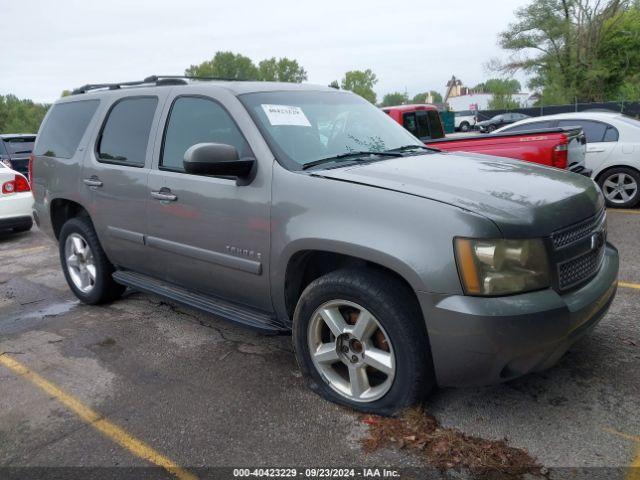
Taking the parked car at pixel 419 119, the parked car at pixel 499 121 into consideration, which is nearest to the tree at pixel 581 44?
the parked car at pixel 499 121

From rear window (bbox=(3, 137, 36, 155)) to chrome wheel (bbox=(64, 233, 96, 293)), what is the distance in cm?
928

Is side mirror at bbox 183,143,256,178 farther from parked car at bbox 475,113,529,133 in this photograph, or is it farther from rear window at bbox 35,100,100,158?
parked car at bbox 475,113,529,133

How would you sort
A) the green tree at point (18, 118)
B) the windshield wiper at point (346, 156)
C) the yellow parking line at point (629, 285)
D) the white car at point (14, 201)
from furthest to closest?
the green tree at point (18, 118) → the white car at point (14, 201) → the yellow parking line at point (629, 285) → the windshield wiper at point (346, 156)

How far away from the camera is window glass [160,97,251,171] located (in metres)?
3.43

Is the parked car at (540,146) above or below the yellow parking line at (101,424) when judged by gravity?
above

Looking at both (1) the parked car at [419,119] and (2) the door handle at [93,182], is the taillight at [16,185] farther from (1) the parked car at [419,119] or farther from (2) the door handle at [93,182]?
(1) the parked car at [419,119]

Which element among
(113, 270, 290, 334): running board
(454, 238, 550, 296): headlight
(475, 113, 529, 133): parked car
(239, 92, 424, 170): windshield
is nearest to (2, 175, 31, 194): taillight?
(113, 270, 290, 334): running board

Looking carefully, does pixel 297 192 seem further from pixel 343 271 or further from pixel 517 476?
pixel 517 476

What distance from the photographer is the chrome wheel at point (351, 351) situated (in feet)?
9.06

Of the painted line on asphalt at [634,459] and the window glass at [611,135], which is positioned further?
the window glass at [611,135]

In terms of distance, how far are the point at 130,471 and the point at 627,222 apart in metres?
6.79

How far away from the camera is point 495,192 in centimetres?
269

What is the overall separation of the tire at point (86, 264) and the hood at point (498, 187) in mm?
2500

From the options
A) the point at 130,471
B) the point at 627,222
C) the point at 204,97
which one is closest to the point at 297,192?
the point at 204,97
